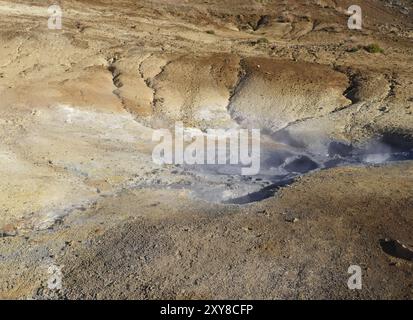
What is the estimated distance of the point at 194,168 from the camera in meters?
13.7

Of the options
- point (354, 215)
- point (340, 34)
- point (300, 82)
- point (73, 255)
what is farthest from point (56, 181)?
point (340, 34)

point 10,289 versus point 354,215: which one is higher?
point 354,215

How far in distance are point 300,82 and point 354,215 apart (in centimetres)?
831

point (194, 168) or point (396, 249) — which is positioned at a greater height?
point (396, 249)

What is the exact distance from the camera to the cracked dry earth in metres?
8.63

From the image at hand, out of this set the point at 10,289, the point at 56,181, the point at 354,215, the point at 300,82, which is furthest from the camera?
the point at 300,82

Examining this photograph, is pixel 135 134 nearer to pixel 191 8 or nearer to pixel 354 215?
pixel 354 215

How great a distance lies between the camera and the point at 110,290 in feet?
27.2

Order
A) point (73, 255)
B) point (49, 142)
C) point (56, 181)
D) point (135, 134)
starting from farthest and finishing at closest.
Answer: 1. point (135, 134)
2. point (49, 142)
3. point (56, 181)
4. point (73, 255)

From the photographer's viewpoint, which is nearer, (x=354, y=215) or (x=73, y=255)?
(x=73, y=255)

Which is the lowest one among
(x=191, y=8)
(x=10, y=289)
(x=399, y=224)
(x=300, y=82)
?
(x=10, y=289)

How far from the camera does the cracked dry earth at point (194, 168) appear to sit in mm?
8633

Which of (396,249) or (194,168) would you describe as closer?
(396,249)

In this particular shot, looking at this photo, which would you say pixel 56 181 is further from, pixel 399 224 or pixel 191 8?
pixel 191 8
